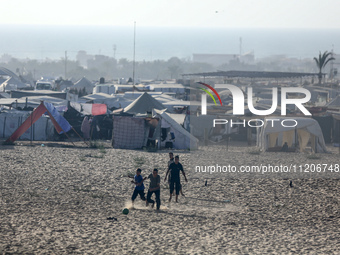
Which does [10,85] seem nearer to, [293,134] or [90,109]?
[90,109]

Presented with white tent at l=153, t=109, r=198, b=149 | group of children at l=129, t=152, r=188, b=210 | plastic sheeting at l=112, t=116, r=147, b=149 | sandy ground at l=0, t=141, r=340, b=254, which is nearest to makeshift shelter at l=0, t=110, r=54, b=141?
plastic sheeting at l=112, t=116, r=147, b=149

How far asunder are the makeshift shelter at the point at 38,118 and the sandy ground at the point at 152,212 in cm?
311

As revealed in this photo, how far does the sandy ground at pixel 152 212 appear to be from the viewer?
483 inches

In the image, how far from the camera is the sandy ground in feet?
40.2

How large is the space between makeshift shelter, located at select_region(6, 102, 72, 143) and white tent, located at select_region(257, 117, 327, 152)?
8.61 metres

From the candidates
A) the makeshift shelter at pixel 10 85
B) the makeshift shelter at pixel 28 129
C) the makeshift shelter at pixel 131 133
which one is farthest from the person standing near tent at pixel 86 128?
the makeshift shelter at pixel 10 85

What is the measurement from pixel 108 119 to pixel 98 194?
12.6m

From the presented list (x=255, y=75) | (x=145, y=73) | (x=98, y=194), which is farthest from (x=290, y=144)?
(x=145, y=73)

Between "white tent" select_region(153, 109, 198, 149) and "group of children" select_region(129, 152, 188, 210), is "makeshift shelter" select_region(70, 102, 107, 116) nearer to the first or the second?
"white tent" select_region(153, 109, 198, 149)

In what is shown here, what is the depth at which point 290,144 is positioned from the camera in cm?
2580

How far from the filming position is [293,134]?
25.7m

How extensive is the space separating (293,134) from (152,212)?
1238 cm

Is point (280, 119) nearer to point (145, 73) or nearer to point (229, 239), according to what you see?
point (229, 239)

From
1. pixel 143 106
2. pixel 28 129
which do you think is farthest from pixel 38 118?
pixel 143 106
